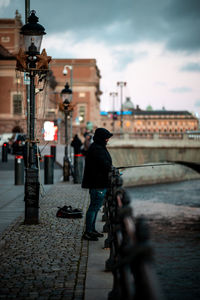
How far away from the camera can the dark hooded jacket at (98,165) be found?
7273mm

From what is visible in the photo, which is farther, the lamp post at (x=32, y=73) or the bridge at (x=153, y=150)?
the bridge at (x=153, y=150)

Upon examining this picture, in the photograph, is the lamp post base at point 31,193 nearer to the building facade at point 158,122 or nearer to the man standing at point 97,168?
the man standing at point 97,168

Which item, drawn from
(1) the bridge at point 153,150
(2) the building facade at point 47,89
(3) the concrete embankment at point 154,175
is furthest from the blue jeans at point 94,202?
(2) the building facade at point 47,89

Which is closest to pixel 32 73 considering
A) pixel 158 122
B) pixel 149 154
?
pixel 149 154

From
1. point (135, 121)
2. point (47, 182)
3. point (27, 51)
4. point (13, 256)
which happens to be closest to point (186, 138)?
point (47, 182)

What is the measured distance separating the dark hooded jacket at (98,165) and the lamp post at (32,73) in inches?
63.6

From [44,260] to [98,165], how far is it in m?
1.80

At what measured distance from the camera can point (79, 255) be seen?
6.44m

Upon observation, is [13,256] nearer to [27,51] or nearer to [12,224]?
[12,224]

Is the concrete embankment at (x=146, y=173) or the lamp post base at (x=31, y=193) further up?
the lamp post base at (x=31, y=193)

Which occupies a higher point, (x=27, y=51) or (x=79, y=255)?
(x=27, y=51)

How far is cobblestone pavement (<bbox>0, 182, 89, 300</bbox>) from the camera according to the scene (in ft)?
15.9

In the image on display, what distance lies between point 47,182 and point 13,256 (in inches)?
441

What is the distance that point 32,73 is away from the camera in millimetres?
9141
